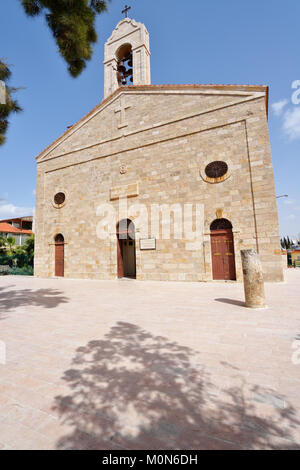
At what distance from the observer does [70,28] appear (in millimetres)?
4918

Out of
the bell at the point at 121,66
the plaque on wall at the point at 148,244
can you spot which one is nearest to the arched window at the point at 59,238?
the plaque on wall at the point at 148,244

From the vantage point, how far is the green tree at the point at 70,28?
4848 mm

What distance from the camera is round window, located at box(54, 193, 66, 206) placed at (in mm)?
14648

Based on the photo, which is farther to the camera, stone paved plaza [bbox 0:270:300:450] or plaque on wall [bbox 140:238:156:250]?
plaque on wall [bbox 140:238:156:250]

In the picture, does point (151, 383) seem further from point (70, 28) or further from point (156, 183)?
point (156, 183)

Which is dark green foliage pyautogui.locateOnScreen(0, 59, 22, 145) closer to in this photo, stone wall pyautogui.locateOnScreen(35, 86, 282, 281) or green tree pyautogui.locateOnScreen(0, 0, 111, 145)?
green tree pyautogui.locateOnScreen(0, 0, 111, 145)

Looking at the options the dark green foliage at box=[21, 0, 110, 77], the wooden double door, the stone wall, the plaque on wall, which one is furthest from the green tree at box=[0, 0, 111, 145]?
the wooden double door

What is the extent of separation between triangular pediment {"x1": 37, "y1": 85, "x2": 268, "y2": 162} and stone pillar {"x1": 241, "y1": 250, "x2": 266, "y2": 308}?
8066 millimetres

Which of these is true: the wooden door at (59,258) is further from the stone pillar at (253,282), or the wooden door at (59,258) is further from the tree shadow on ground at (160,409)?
the tree shadow on ground at (160,409)

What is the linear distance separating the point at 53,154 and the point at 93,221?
6451 mm

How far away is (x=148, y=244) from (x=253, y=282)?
645cm

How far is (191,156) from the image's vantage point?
10.8 m
